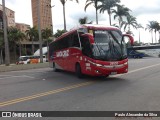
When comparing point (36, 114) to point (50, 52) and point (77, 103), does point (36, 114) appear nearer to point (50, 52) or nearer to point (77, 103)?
point (77, 103)

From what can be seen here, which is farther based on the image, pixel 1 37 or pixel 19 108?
pixel 1 37

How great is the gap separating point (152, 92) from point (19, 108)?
205 inches

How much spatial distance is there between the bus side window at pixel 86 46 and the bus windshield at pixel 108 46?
13.8 inches

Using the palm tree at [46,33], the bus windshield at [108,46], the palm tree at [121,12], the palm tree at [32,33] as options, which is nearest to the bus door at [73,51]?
the bus windshield at [108,46]

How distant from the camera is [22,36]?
81812 mm

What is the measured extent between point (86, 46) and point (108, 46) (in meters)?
1.27

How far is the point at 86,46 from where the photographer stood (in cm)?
1691

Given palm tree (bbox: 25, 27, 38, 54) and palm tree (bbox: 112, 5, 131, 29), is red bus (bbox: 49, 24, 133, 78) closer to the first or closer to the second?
palm tree (bbox: 112, 5, 131, 29)

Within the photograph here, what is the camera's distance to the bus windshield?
53.3 feet

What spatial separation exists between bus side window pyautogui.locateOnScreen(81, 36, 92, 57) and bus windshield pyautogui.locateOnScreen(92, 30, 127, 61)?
1.15 ft

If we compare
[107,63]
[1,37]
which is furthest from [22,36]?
[107,63]

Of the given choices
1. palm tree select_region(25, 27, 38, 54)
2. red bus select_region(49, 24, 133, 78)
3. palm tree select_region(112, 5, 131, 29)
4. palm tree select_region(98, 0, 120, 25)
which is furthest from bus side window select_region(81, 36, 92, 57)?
palm tree select_region(25, 27, 38, 54)

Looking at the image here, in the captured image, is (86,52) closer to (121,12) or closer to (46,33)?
(121,12)

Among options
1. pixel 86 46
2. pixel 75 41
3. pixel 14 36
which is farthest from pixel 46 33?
pixel 86 46
